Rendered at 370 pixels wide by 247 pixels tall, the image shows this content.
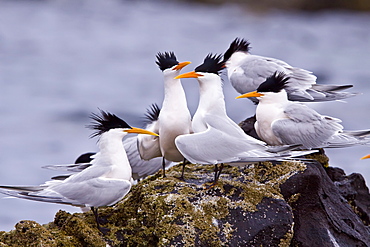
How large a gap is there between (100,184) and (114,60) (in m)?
20.4

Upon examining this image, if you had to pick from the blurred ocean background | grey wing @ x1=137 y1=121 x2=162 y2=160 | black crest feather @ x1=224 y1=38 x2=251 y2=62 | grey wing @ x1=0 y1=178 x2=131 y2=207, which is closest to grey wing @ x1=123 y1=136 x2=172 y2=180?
grey wing @ x1=137 y1=121 x2=162 y2=160

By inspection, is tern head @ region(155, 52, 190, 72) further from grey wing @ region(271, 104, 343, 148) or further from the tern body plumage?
grey wing @ region(271, 104, 343, 148)

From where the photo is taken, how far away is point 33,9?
115 ft

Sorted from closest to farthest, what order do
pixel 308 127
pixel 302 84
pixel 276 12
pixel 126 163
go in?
pixel 126 163, pixel 308 127, pixel 302 84, pixel 276 12

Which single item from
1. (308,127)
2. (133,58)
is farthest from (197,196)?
(133,58)

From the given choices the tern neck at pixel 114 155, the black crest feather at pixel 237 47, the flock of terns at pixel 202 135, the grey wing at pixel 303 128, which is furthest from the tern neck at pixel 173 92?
the black crest feather at pixel 237 47

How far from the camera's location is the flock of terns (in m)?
4.97

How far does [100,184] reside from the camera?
4945mm

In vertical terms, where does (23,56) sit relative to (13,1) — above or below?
below

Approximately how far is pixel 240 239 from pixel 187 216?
0.40m

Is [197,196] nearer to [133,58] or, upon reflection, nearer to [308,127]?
[308,127]

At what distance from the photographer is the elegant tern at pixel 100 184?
16.1 feet

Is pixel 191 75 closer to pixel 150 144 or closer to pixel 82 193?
pixel 150 144

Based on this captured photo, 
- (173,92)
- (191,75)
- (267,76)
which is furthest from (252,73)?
(191,75)
